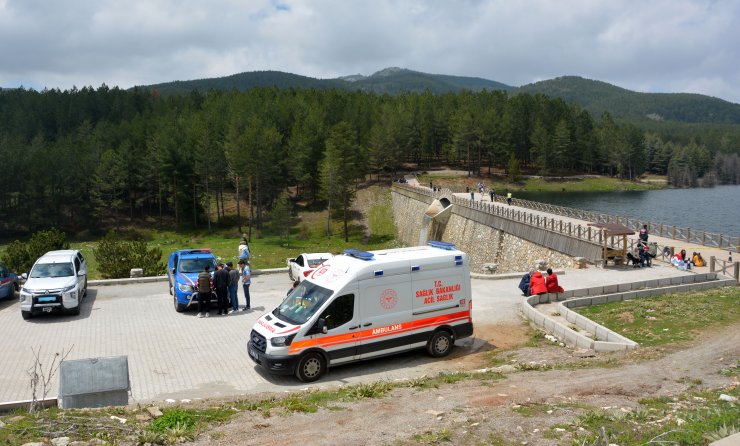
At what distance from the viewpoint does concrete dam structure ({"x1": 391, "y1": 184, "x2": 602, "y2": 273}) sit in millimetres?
32156

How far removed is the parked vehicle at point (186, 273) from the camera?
18.4 metres

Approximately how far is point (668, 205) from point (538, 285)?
6695 centimetres

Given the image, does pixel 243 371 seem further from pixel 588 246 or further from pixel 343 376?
pixel 588 246

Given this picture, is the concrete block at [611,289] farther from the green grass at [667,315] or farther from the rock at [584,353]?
the rock at [584,353]

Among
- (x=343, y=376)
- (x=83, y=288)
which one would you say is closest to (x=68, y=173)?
(x=83, y=288)

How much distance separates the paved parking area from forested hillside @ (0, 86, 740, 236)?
43882mm

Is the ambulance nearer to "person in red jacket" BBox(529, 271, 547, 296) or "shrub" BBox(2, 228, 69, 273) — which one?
"person in red jacket" BBox(529, 271, 547, 296)

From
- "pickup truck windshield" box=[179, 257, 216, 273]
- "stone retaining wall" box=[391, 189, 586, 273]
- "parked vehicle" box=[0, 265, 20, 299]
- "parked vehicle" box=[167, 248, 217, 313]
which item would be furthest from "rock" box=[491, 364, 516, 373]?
"stone retaining wall" box=[391, 189, 586, 273]

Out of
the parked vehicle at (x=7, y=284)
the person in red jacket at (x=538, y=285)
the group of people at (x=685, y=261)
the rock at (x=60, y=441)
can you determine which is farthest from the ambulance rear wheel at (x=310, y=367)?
the group of people at (x=685, y=261)

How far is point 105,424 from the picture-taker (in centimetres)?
855

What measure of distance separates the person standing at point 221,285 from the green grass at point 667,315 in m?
11.0

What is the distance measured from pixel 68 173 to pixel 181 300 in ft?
198

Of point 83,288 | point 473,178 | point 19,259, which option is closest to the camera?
point 83,288

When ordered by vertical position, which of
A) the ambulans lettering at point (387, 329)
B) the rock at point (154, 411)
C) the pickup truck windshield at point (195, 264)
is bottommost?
the rock at point (154, 411)
